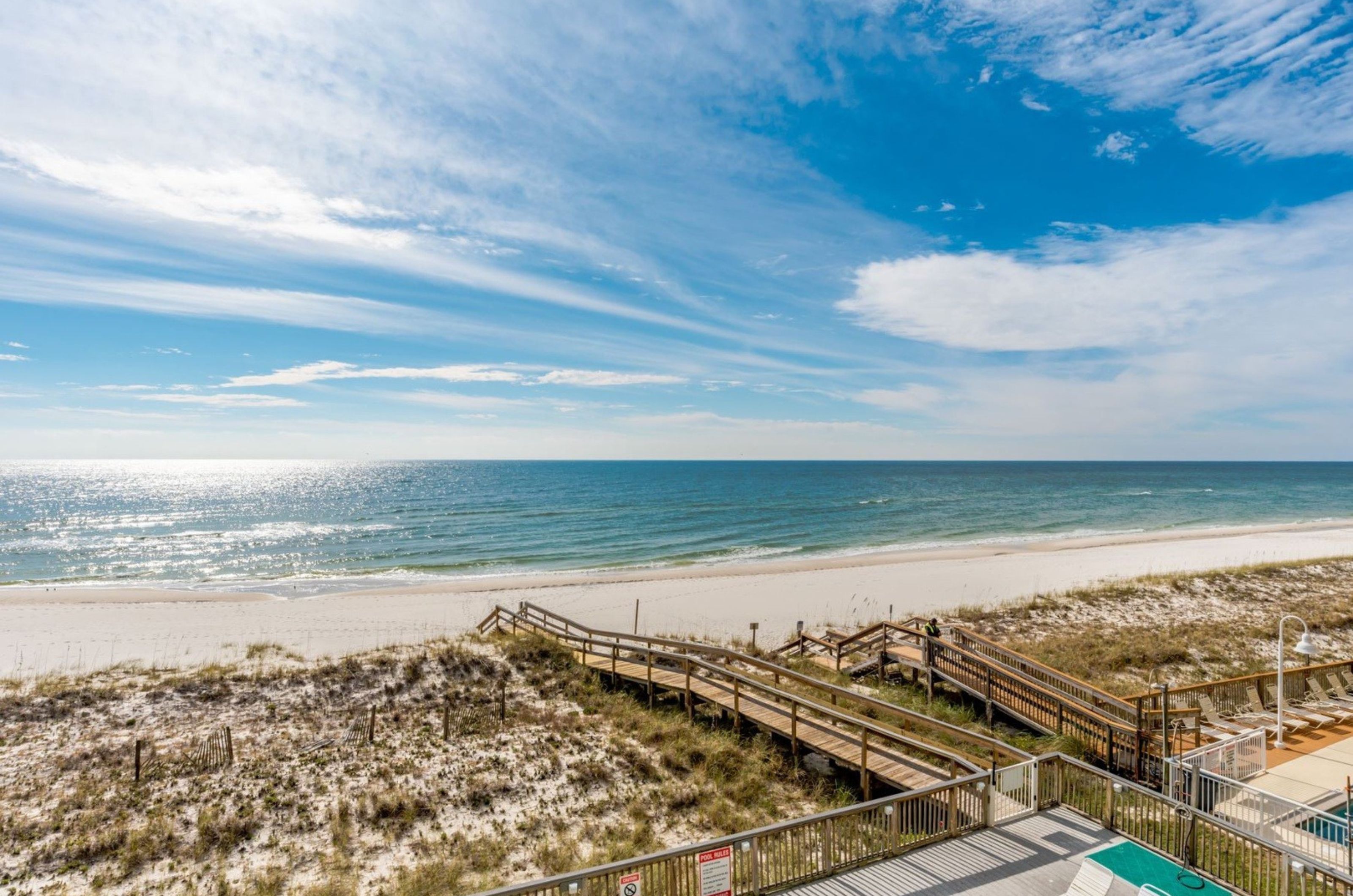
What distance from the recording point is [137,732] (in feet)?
47.9

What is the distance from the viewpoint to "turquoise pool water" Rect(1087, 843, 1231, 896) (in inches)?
278

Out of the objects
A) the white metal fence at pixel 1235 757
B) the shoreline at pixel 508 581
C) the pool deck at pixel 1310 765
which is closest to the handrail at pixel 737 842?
the white metal fence at pixel 1235 757

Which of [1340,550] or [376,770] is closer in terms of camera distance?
[376,770]

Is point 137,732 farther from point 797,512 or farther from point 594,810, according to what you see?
point 797,512

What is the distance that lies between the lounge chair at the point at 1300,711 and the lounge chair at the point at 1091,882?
10.0 metres

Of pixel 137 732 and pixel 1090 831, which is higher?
pixel 1090 831

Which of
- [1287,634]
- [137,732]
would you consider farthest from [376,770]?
[1287,634]

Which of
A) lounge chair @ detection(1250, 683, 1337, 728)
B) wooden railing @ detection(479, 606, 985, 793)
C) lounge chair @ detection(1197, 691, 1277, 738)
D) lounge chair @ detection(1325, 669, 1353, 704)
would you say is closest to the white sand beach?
wooden railing @ detection(479, 606, 985, 793)

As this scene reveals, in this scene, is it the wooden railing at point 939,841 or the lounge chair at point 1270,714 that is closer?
the wooden railing at point 939,841

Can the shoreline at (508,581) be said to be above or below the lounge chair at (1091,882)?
below

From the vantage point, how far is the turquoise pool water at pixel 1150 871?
23.1 ft

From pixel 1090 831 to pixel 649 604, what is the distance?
25216mm

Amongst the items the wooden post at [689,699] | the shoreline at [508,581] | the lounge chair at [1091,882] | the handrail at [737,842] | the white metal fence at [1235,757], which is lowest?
the shoreline at [508,581]

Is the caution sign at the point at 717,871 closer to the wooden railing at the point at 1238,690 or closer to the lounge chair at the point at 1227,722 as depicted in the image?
the wooden railing at the point at 1238,690
